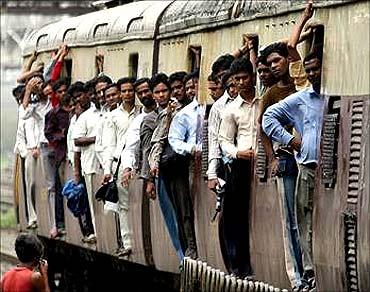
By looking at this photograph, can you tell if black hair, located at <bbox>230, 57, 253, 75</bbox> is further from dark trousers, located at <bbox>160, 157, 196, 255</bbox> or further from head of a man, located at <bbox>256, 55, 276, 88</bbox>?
dark trousers, located at <bbox>160, 157, 196, 255</bbox>

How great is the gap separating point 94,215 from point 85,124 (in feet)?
3.37

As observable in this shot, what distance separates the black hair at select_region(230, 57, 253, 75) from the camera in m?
11.6

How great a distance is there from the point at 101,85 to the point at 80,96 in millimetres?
983

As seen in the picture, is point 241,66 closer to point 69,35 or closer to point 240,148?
point 240,148

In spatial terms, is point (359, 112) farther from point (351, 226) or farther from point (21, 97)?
point (21, 97)

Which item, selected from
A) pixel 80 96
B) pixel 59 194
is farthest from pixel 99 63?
pixel 59 194

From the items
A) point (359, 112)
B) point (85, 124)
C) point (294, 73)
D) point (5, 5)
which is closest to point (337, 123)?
point (359, 112)

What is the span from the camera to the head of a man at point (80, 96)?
56.0 feet

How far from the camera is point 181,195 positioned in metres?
13.7

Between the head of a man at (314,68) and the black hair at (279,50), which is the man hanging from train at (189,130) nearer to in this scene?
the black hair at (279,50)

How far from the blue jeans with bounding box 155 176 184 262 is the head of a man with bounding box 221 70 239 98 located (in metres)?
2.18

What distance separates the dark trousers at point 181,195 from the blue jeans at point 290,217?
2.86 meters

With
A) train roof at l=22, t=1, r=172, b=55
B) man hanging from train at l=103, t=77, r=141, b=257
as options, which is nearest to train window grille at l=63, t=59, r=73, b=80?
train roof at l=22, t=1, r=172, b=55

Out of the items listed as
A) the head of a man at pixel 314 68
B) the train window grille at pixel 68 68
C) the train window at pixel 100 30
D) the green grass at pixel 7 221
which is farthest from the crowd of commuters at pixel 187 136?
the green grass at pixel 7 221
